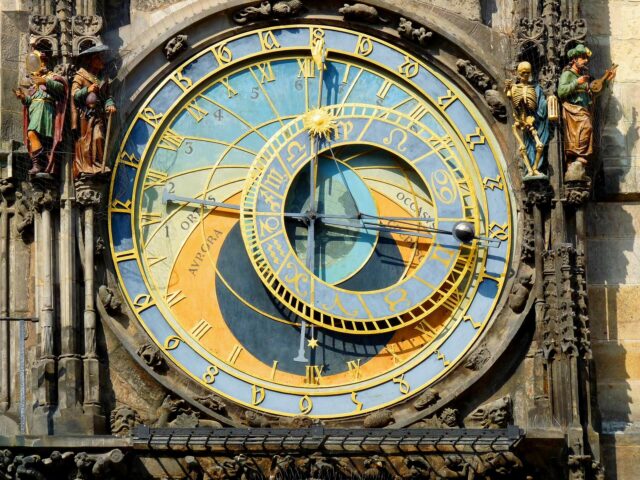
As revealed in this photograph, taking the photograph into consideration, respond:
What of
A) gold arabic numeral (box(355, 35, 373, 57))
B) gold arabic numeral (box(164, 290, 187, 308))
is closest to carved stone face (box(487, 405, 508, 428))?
gold arabic numeral (box(164, 290, 187, 308))

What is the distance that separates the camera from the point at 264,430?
18.6 m

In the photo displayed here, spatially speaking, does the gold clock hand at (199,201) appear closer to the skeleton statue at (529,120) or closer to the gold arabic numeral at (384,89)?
the gold arabic numeral at (384,89)

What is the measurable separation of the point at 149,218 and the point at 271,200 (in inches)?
40.3

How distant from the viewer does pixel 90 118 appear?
19406mm

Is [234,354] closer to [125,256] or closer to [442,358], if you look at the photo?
[125,256]

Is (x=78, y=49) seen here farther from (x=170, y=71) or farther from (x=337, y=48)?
(x=337, y=48)

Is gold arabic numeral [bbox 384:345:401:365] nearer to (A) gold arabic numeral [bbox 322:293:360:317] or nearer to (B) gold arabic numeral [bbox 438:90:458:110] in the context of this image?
(A) gold arabic numeral [bbox 322:293:360:317]

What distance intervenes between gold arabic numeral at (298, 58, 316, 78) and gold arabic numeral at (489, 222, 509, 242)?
6.53 ft

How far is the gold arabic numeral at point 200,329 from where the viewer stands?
19.3m

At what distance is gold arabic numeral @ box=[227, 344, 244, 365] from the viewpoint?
63.3 ft

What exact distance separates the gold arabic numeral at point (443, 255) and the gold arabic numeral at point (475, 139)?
91 cm

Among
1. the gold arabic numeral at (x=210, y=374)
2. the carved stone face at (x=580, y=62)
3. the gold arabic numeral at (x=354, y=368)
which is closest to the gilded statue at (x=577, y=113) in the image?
the carved stone face at (x=580, y=62)

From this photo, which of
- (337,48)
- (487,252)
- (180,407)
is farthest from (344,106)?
(180,407)

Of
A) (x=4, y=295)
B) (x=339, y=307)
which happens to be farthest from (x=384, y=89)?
(x=4, y=295)
